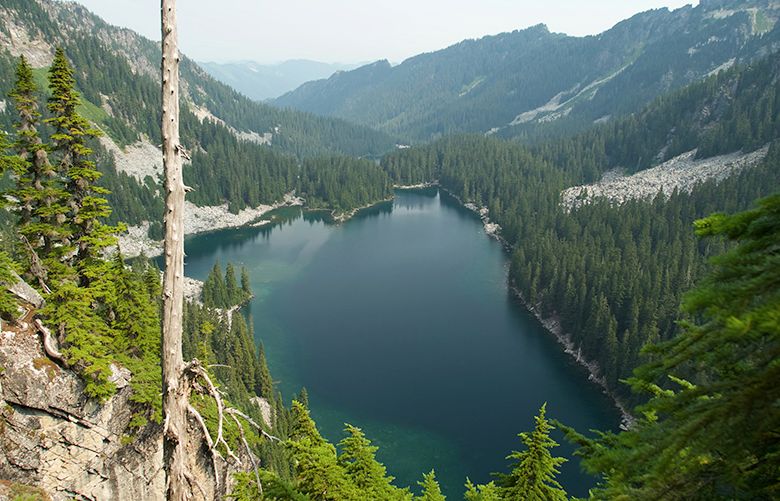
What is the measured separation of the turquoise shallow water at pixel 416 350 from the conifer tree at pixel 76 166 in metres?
33.9

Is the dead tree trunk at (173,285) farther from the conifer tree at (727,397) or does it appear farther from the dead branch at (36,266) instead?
the dead branch at (36,266)

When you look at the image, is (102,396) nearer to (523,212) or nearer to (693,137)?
(523,212)

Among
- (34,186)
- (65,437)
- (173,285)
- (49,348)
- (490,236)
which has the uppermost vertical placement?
(34,186)

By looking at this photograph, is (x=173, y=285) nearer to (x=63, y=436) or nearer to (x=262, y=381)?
(x=63, y=436)

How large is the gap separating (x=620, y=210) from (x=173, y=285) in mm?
113215

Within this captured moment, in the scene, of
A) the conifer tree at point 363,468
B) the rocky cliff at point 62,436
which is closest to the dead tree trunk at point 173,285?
the conifer tree at point 363,468

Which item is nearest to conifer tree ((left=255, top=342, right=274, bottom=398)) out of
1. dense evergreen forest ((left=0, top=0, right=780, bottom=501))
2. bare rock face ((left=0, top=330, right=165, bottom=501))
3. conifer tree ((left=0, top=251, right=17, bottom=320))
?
dense evergreen forest ((left=0, top=0, right=780, bottom=501))

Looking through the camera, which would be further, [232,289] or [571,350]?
[232,289]

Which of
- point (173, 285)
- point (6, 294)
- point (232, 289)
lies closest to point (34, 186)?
point (6, 294)

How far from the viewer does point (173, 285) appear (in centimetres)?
864

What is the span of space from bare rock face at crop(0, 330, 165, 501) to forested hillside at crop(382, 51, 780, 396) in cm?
2776

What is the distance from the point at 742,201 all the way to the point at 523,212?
45607 millimetres

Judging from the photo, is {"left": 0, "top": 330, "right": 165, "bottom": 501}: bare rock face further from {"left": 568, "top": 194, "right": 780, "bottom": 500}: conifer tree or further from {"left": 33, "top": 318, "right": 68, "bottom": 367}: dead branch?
{"left": 568, "top": 194, "right": 780, "bottom": 500}: conifer tree

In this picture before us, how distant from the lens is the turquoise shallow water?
176 feet
